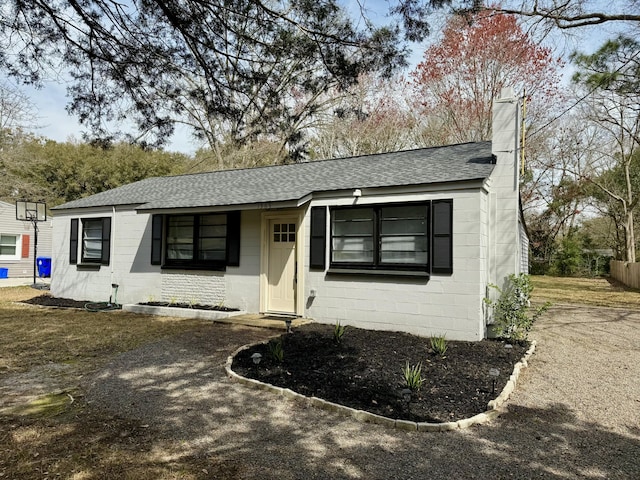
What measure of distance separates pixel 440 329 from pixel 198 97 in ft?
17.9

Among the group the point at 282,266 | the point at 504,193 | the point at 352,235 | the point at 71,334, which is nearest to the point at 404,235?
→ the point at 352,235

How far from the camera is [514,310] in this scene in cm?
692

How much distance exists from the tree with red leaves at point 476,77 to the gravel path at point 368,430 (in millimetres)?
14152

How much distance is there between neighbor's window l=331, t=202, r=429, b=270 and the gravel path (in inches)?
109

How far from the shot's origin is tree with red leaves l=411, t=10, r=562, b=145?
16.5m

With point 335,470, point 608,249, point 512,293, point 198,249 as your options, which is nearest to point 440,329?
point 512,293

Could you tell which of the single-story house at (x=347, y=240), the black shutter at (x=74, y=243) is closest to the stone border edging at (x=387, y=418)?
the single-story house at (x=347, y=240)

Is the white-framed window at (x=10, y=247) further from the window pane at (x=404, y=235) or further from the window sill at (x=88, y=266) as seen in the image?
the window pane at (x=404, y=235)

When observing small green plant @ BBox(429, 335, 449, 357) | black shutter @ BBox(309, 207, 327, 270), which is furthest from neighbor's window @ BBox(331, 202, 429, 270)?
small green plant @ BBox(429, 335, 449, 357)

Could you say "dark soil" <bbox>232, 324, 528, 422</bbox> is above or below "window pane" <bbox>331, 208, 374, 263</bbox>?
below

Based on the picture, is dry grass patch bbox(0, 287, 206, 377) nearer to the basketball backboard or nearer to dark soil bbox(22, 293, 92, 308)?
dark soil bbox(22, 293, 92, 308)

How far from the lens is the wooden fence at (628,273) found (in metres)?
17.7

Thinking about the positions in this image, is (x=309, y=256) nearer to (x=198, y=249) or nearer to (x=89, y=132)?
(x=198, y=249)

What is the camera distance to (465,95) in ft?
58.7
